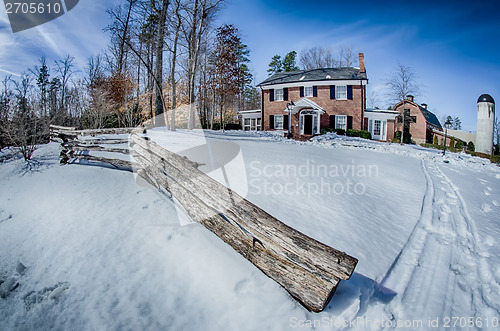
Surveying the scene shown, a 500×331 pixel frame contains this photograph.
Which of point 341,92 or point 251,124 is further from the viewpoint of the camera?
point 251,124

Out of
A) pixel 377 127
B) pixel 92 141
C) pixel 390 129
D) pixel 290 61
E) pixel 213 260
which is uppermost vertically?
pixel 290 61

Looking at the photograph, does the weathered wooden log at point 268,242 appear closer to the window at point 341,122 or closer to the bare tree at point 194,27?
the bare tree at point 194,27

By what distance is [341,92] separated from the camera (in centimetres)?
2150

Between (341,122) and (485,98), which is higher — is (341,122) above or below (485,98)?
below

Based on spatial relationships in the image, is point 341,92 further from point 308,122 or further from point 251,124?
point 251,124

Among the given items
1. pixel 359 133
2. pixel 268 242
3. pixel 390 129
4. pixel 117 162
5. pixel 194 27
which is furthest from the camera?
pixel 390 129

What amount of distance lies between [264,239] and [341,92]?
22674 millimetres

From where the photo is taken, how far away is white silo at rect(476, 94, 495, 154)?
1639 cm

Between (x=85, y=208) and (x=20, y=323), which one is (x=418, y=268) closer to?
(x=20, y=323)

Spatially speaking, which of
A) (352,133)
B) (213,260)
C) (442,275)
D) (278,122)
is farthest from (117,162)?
(278,122)

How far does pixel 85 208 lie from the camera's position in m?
3.38

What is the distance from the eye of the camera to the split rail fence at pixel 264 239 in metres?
1.80

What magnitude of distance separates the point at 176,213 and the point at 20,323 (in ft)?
5.53

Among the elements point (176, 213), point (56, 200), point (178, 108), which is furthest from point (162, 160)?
point (178, 108)
